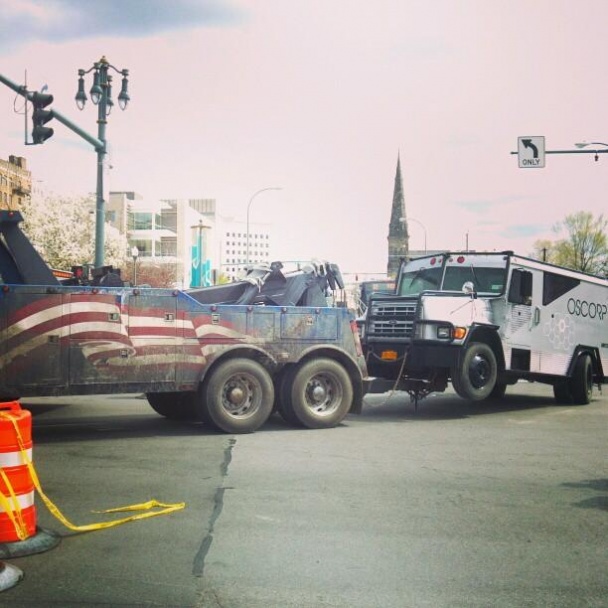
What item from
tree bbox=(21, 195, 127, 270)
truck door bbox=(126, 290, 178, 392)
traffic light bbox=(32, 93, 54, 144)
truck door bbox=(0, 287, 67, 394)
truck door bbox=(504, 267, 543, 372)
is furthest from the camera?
tree bbox=(21, 195, 127, 270)

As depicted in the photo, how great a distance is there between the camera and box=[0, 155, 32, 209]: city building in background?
9050cm

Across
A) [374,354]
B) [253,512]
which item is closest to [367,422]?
[374,354]

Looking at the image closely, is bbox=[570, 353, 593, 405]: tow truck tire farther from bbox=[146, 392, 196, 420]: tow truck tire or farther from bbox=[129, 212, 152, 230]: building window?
bbox=[129, 212, 152, 230]: building window

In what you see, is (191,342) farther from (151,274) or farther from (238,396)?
(151,274)

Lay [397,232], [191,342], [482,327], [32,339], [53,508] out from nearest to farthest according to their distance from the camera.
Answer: [53,508], [32,339], [191,342], [482,327], [397,232]

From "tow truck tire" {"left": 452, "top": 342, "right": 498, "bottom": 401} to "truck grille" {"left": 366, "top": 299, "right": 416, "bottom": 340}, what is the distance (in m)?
1.04

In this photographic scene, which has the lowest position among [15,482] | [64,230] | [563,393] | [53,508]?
[563,393]

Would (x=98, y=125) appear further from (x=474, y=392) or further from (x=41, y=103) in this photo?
(x=474, y=392)

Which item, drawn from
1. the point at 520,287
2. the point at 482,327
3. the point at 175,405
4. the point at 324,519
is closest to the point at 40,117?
the point at 175,405

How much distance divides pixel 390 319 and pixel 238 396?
13.2 ft

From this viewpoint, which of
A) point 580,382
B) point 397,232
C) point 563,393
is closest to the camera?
point 580,382

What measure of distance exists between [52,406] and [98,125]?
8439mm

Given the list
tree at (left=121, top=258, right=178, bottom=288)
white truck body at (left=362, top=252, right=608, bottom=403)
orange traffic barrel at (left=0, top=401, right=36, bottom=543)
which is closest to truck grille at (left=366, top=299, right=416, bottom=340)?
white truck body at (left=362, top=252, right=608, bottom=403)

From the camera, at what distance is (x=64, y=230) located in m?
66.4
